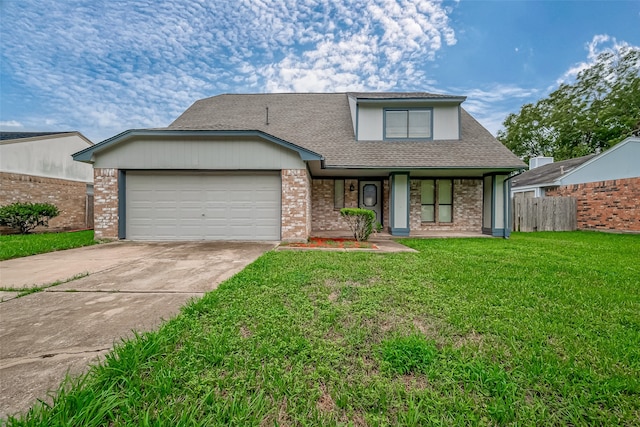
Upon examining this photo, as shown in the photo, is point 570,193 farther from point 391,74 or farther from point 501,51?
point 391,74

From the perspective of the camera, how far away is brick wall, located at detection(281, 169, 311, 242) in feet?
26.9

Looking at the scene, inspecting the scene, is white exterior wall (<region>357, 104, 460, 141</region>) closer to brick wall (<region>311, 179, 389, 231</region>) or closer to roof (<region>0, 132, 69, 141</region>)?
brick wall (<region>311, 179, 389, 231</region>)

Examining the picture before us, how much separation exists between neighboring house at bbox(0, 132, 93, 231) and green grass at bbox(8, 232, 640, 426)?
47.1ft

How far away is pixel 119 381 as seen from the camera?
5.63 ft

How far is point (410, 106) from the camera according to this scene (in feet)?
35.0

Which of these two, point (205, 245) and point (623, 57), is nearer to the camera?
point (205, 245)

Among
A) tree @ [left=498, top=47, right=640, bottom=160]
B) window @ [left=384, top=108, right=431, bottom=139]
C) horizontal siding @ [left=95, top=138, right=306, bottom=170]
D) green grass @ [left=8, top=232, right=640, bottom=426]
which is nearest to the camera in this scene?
green grass @ [left=8, top=232, right=640, bottom=426]

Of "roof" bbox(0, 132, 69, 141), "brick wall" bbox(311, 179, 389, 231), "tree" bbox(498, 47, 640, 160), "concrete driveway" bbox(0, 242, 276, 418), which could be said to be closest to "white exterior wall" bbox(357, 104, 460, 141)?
"brick wall" bbox(311, 179, 389, 231)

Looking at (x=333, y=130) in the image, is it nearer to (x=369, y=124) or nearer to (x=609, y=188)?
(x=369, y=124)

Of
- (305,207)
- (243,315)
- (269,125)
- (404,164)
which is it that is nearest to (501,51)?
(404,164)

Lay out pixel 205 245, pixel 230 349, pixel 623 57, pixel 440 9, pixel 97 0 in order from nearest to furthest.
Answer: pixel 230 349 → pixel 205 245 → pixel 97 0 → pixel 440 9 → pixel 623 57

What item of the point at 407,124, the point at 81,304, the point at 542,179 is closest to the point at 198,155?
the point at 81,304

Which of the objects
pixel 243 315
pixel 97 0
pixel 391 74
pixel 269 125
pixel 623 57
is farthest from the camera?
pixel 623 57

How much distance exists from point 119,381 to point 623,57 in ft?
127
